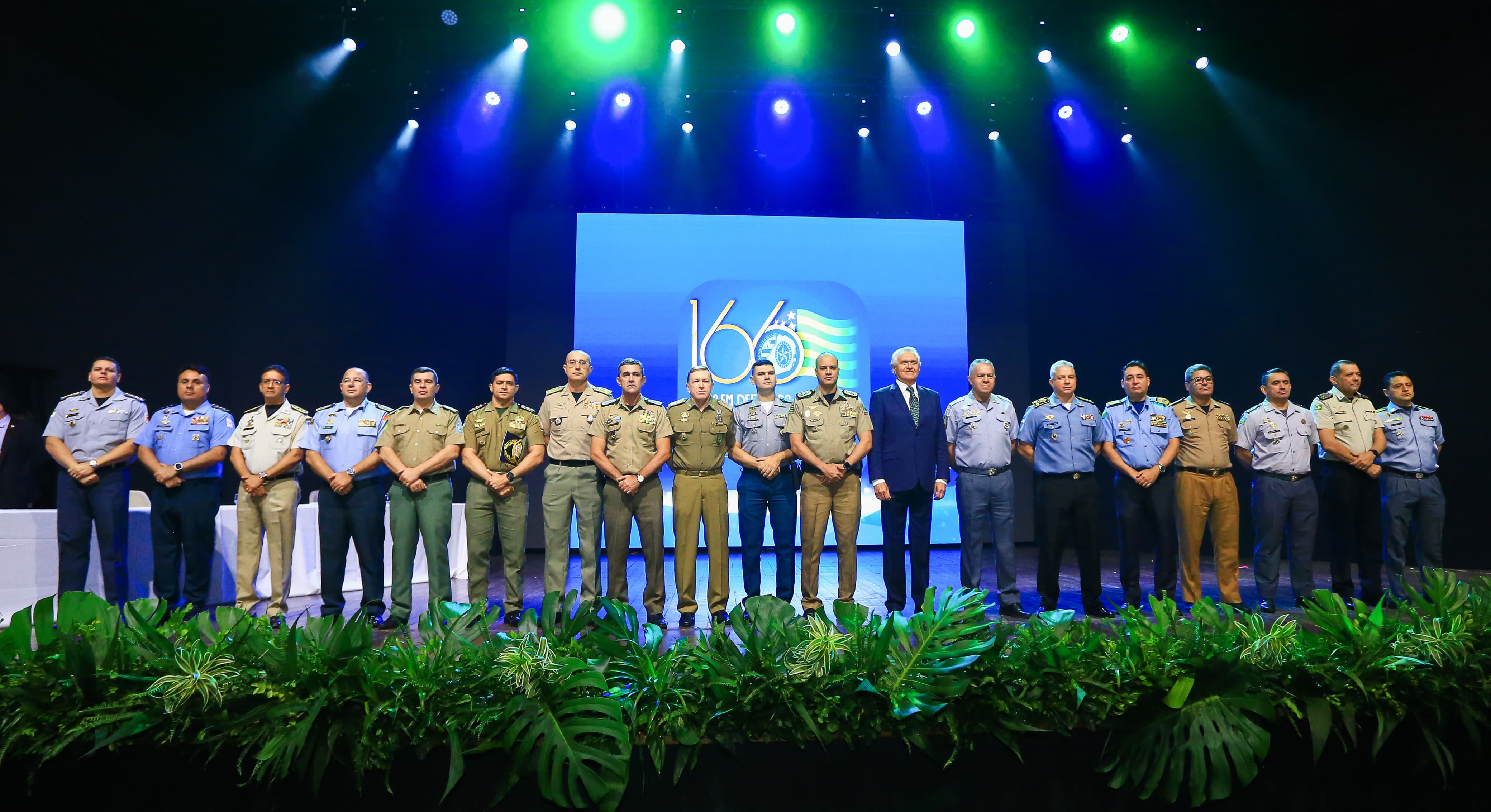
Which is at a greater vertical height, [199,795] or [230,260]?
[230,260]

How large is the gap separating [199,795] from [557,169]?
6.91m

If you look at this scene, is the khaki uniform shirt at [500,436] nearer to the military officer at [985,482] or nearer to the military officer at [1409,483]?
the military officer at [985,482]

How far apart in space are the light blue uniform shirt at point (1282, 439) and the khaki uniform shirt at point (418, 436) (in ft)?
15.1

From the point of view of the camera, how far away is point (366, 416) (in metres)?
4.07

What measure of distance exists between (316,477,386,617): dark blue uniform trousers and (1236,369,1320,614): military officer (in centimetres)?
490

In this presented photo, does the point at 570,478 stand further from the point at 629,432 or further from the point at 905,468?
the point at 905,468

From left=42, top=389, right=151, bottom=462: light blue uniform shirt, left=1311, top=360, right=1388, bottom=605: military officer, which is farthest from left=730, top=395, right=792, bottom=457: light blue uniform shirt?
left=42, top=389, right=151, bottom=462: light blue uniform shirt

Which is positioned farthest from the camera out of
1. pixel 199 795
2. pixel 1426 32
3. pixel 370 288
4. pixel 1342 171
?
pixel 370 288

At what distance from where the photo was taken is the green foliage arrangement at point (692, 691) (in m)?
1.48

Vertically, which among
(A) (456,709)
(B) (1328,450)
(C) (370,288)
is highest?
(C) (370,288)

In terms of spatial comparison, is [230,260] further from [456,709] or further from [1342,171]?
[1342,171]

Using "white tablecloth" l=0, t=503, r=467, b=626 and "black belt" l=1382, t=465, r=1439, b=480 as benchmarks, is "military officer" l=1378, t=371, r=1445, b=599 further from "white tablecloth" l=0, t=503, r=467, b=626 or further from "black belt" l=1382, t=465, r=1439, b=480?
"white tablecloth" l=0, t=503, r=467, b=626

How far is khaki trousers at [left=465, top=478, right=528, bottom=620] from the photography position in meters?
3.88

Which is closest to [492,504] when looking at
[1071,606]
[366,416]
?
[366,416]
